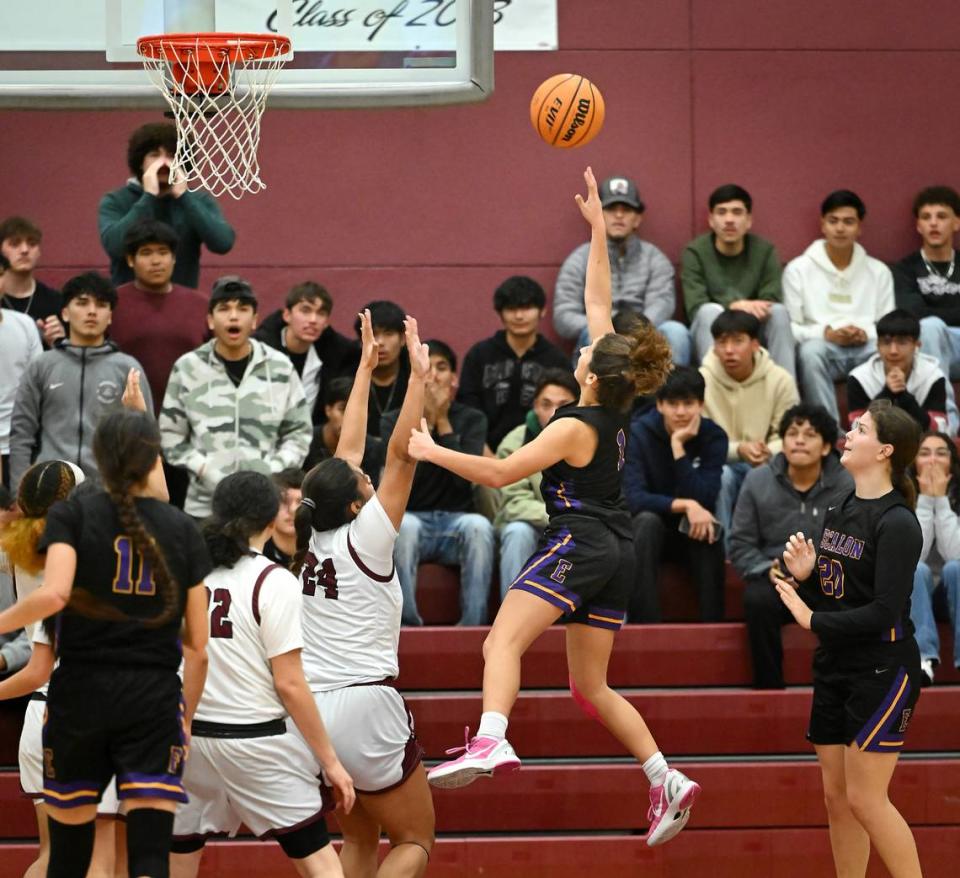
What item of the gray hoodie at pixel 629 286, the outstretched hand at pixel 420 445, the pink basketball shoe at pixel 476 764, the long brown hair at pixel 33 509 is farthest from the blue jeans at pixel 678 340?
the long brown hair at pixel 33 509

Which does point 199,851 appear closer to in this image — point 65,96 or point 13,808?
point 13,808

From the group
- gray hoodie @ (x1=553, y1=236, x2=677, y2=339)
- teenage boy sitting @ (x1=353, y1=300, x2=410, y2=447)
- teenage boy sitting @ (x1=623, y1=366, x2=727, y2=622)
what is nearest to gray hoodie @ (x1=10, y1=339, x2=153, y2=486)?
teenage boy sitting @ (x1=353, y1=300, x2=410, y2=447)

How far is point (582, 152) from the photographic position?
10562 mm

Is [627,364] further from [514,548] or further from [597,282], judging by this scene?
[514,548]

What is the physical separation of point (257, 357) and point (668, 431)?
7.14 ft

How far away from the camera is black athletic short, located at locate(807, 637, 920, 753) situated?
223 inches

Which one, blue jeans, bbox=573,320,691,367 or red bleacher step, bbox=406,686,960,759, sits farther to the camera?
blue jeans, bbox=573,320,691,367

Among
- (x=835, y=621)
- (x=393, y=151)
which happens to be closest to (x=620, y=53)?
(x=393, y=151)

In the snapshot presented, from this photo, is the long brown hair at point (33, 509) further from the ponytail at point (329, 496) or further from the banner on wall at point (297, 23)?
the banner on wall at point (297, 23)

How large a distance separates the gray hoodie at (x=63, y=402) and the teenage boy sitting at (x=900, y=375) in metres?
4.04

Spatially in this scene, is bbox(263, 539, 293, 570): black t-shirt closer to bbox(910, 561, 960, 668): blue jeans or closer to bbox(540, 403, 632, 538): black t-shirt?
bbox(540, 403, 632, 538): black t-shirt

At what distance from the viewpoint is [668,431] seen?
8.13m

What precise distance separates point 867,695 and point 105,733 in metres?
2.80

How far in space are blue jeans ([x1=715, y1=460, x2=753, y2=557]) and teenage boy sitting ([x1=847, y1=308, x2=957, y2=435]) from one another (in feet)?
3.02
